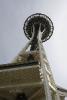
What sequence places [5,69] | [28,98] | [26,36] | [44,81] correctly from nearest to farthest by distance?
[44,81] < [5,69] < [28,98] < [26,36]

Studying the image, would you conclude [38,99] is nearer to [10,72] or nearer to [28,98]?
[28,98]

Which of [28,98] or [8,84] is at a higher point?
[8,84]

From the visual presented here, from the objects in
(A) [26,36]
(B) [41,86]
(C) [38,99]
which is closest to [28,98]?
(C) [38,99]

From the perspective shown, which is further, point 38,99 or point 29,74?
point 38,99

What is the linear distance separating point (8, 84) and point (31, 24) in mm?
37462

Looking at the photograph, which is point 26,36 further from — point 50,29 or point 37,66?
point 37,66

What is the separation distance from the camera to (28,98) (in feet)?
36.6

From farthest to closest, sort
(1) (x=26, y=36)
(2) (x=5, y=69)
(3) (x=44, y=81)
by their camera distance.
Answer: (1) (x=26, y=36)
(2) (x=5, y=69)
(3) (x=44, y=81)

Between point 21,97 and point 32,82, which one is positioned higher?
point 32,82

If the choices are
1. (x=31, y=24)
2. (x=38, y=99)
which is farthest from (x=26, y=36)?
(x=38, y=99)

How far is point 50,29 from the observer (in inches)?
1794

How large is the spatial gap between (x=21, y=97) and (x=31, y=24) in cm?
3675

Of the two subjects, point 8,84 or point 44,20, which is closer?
point 8,84

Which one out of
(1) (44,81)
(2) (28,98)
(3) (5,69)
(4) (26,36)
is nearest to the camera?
(1) (44,81)
